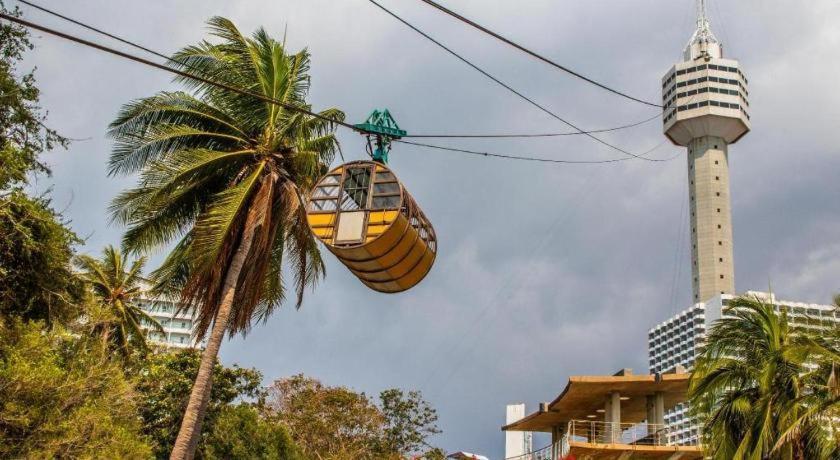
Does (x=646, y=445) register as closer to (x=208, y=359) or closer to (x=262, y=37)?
(x=208, y=359)

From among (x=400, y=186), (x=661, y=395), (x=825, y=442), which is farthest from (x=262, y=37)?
(x=661, y=395)

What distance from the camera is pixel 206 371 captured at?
2211cm

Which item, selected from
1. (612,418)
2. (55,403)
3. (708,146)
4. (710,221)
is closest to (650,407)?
(612,418)

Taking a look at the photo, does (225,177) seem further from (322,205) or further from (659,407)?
(659,407)

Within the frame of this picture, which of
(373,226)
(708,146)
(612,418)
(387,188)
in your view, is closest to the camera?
(373,226)

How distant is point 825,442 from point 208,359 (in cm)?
1369

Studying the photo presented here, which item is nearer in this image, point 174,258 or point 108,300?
point 174,258

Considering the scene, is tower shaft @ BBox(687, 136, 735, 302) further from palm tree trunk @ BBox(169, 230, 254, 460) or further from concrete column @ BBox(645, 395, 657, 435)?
palm tree trunk @ BBox(169, 230, 254, 460)

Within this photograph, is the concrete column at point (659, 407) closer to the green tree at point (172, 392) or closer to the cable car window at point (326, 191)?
the cable car window at point (326, 191)

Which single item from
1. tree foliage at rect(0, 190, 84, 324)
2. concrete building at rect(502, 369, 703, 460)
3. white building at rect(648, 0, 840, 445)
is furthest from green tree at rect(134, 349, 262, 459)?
white building at rect(648, 0, 840, 445)

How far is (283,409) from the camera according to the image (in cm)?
5459

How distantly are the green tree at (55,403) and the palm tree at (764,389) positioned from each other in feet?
50.9

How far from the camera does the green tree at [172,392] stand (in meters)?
49.9

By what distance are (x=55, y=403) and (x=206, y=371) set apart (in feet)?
17.1
